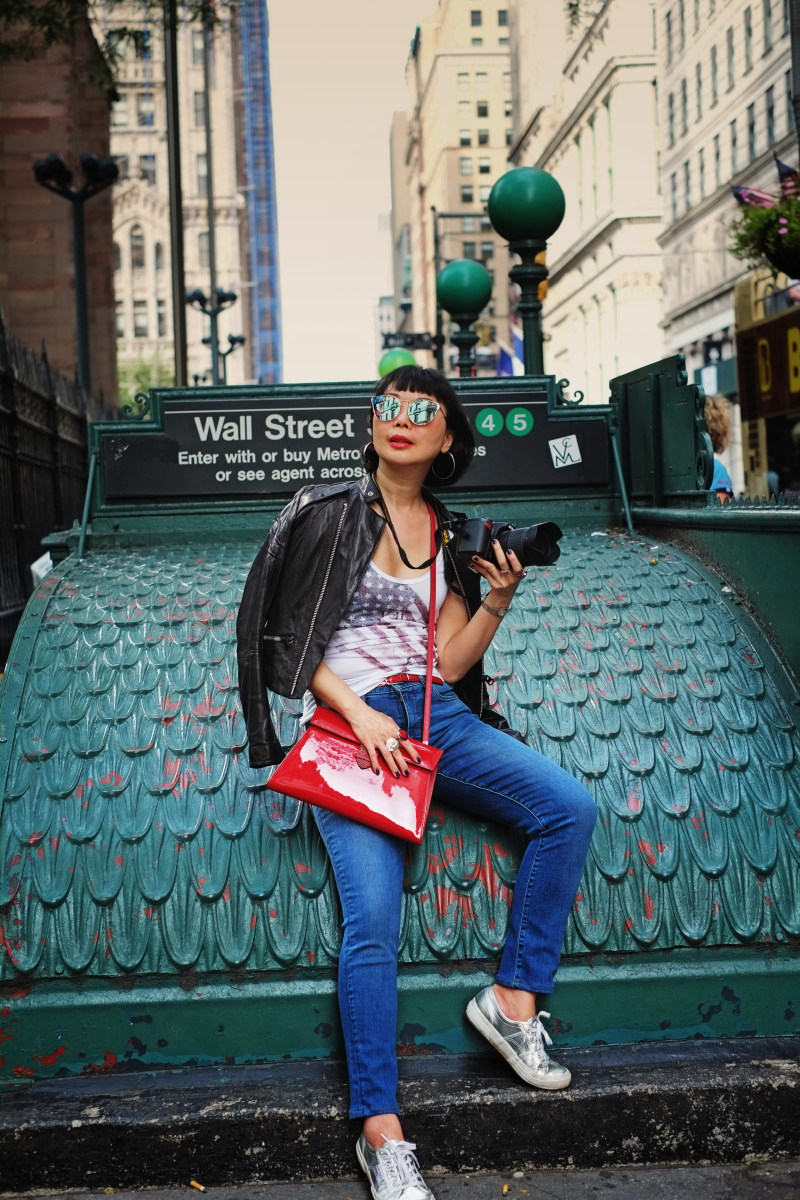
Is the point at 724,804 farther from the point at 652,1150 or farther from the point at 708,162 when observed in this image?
the point at 708,162

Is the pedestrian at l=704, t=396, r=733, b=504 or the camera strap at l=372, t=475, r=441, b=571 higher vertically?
the pedestrian at l=704, t=396, r=733, b=504

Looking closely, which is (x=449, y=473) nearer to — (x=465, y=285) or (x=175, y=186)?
(x=465, y=285)

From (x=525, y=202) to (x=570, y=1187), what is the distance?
5.42 metres

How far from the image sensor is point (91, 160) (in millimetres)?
17172

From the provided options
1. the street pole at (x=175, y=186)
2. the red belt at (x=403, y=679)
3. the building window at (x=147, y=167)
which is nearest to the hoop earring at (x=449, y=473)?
the red belt at (x=403, y=679)

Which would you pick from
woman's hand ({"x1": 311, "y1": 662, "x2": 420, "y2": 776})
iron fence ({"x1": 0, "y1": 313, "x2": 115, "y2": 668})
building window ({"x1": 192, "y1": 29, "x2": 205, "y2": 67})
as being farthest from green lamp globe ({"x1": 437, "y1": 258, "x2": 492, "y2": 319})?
building window ({"x1": 192, "y1": 29, "x2": 205, "y2": 67})

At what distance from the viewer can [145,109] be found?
103875 millimetres

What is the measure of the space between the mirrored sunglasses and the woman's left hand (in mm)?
442

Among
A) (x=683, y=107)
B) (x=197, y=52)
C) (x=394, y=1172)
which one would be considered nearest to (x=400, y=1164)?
(x=394, y=1172)

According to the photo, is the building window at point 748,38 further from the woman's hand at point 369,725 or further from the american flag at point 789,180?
the woman's hand at point 369,725

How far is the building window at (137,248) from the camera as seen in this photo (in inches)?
3949

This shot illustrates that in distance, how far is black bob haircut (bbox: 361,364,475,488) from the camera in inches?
143

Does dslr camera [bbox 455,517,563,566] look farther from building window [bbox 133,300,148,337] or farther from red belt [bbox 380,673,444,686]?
building window [bbox 133,300,148,337]

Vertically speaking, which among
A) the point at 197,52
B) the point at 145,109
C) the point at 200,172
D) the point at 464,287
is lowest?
the point at 464,287
